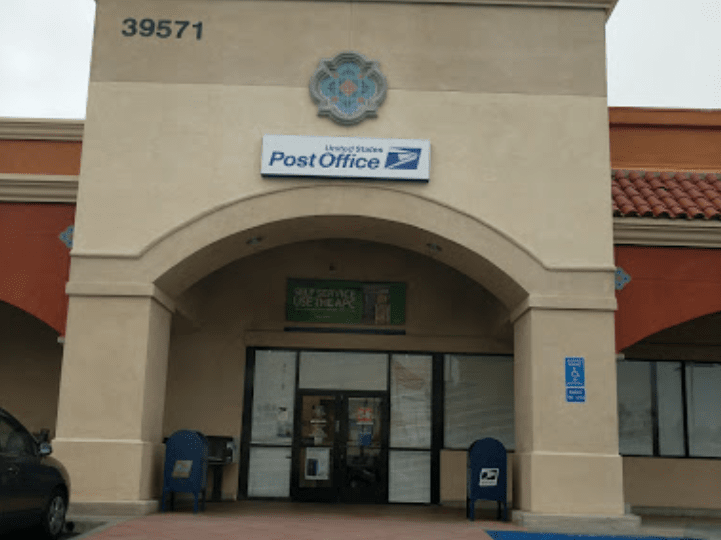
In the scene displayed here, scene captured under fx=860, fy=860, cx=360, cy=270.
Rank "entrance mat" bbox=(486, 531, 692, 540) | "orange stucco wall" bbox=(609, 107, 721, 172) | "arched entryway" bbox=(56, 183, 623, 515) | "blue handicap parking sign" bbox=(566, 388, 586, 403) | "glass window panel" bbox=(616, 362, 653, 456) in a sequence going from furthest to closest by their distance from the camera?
"glass window panel" bbox=(616, 362, 653, 456), "orange stucco wall" bbox=(609, 107, 721, 172), "blue handicap parking sign" bbox=(566, 388, 586, 403), "arched entryway" bbox=(56, 183, 623, 515), "entrance mat" bbox=(486, 531, 692, 540)

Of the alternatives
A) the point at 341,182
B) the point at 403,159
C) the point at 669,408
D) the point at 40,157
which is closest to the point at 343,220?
the point at 341,182

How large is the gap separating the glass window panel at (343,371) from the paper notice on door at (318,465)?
4.24ft

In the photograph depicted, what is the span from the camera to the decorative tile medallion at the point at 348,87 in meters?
13.9

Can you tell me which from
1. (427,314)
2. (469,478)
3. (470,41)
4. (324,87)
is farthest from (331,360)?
(470,41)

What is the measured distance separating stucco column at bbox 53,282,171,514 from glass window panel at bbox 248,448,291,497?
128 inches

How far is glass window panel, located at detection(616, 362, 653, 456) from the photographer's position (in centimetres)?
1686

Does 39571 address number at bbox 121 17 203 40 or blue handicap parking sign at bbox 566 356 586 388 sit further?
39571 address number at bbox 121 17 203 40

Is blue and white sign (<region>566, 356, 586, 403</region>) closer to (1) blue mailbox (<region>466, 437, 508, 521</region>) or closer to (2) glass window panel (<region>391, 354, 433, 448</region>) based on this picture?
(1) blue mailbox (<region>466, 437, 508, 521</region>)

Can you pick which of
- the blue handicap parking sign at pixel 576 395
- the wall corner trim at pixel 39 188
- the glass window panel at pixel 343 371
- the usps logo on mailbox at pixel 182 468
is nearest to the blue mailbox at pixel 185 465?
the usps logo on mailbox at pixel 182 468

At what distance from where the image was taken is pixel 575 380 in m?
13.2

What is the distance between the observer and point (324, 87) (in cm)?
1403

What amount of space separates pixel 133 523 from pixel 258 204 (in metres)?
5.13

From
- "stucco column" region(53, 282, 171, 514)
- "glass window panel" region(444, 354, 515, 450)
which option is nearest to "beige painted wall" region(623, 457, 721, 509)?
"glass window panel" region(444, 354, 515, 450)

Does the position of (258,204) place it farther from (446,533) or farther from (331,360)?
(446,533)
